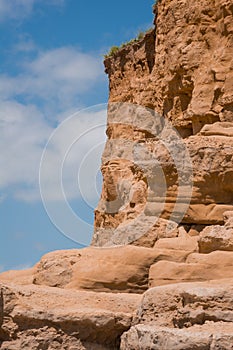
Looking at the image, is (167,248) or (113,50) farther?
(113,50)

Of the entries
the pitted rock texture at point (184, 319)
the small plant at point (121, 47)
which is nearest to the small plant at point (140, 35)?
the small plant at point (121, 47)

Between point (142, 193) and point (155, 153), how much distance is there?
87.8 inches

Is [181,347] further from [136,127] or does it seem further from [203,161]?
[136,127]

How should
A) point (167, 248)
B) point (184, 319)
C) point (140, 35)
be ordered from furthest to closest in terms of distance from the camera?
Answer: point (140, 35)
point (167, 248)
point (184, 319)

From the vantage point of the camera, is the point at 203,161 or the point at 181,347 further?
the point at 203,161

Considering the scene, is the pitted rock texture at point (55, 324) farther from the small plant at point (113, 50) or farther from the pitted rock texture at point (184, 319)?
the small plant at point (113, 50)

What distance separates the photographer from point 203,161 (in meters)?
14.1

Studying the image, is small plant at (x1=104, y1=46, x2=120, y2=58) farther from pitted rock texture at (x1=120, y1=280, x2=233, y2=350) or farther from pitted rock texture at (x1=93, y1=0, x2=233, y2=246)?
pitted rock texture at (x1=120, y1=280, x2=233, y2=350)

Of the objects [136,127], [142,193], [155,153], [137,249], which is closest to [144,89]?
[136,127]

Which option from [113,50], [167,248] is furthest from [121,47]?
[167,248]

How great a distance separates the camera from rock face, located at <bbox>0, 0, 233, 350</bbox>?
980cm

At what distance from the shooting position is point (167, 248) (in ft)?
42.2

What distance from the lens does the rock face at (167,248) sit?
980cm

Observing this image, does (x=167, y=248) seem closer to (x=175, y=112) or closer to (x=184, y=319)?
(x=184, y=319)
